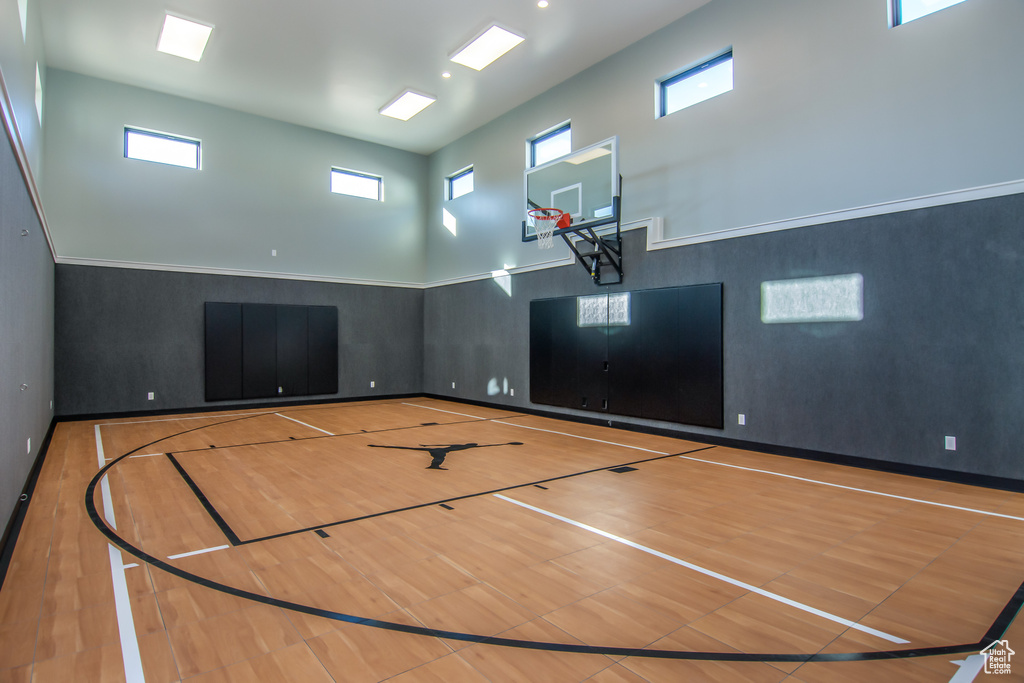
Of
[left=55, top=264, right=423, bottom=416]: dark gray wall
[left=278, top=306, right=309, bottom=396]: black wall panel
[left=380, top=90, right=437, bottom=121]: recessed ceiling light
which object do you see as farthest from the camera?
[left=278, top=306, right=309, bottom=396]: black wall panel

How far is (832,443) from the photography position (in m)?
5.33

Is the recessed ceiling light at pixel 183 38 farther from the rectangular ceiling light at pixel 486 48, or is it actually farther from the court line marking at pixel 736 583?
the court line marking at pixel 736 583

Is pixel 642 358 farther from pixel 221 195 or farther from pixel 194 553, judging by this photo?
pixel 221 195

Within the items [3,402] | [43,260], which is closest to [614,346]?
[3,402]

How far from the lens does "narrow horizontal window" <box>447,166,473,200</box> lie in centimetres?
1073

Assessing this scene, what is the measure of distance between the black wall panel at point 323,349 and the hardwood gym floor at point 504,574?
5.26 m

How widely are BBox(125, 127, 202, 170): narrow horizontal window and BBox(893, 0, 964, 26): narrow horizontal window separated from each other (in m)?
10.0

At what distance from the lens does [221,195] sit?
9.40 m

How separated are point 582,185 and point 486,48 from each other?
232 cm

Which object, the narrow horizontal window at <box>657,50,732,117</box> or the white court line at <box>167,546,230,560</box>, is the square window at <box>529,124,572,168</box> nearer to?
the narrow horizontal window at <box>657,50,732,117</box>

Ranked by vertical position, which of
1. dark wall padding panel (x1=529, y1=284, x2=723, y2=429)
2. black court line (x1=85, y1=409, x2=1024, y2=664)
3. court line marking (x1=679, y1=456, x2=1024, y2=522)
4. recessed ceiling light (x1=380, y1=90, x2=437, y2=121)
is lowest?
court line marking (x1=679, y1=456, x2=1024, y2=522)

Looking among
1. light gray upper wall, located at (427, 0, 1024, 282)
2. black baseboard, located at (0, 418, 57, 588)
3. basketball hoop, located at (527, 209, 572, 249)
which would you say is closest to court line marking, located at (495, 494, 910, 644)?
black baseboard, located at (0, 418, 57, 588)

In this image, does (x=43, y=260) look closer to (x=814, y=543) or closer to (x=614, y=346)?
(x=614, y=346)

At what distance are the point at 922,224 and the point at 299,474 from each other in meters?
6.08
